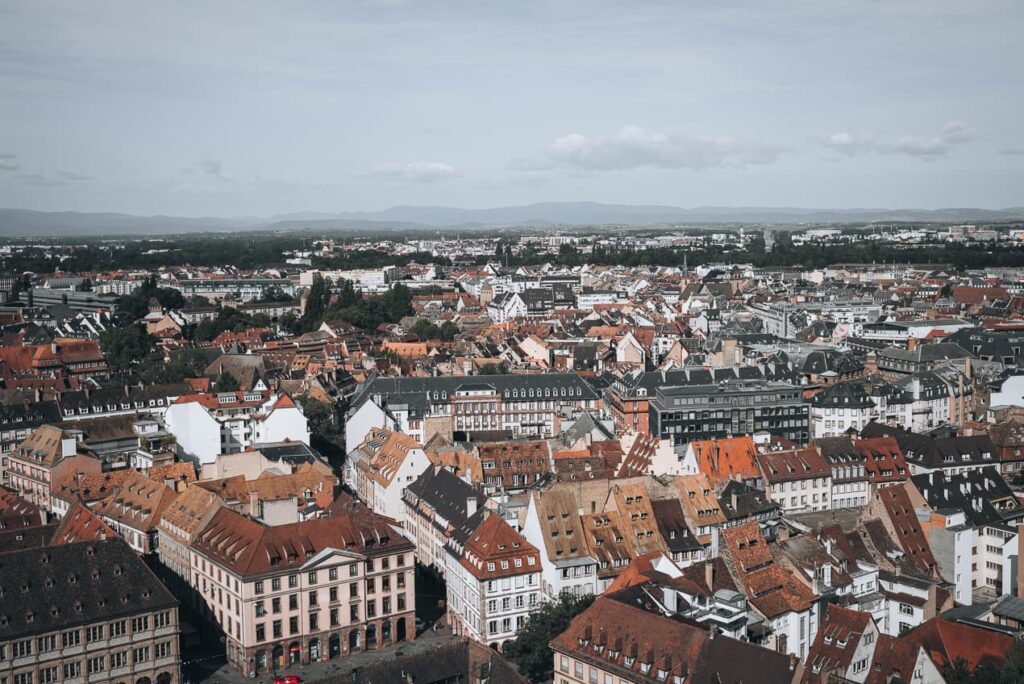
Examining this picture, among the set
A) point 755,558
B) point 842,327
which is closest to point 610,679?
point 755,558

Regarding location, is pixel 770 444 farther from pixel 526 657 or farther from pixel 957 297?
pixel 957 297

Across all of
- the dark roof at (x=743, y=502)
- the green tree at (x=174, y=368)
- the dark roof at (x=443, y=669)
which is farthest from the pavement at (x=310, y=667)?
the green tree at (x=174, y=368)

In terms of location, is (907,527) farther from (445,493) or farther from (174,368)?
(174,368)

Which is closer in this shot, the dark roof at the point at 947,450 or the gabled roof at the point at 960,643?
the gabled roof at the point at 960,643

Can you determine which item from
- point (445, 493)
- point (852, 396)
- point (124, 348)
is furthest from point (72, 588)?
point (124, 348)

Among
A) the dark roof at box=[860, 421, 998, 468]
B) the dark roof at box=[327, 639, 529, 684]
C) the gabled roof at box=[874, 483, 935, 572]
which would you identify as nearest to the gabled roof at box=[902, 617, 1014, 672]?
the gabled roof at box=[874, 483, 935, 572]

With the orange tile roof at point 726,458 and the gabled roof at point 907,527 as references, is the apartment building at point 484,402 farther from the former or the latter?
the gabled roof at point 907,527
